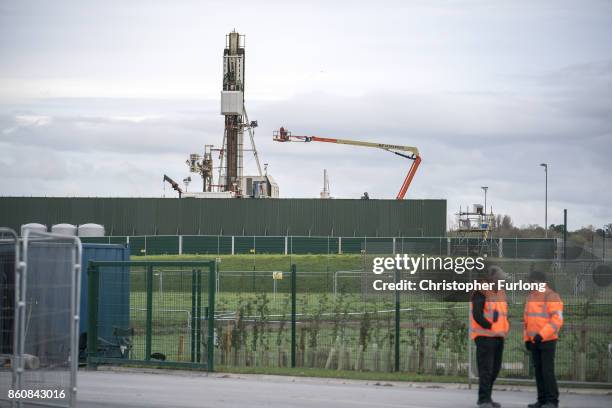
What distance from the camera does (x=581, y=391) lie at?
16.0m

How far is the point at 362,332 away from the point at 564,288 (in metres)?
8.38

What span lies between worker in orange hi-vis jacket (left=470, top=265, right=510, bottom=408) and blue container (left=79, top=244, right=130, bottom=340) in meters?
8.78

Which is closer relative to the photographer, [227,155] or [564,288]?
[564,288]

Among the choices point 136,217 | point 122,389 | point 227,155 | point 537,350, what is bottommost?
point 122,389

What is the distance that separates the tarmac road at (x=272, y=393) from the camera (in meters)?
14.2

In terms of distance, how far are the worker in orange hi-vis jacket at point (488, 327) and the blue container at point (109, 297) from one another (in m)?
8.78

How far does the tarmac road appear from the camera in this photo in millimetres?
14250

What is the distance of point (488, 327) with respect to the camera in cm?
1321

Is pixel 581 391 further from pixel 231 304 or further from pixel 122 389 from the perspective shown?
pixel 231 304

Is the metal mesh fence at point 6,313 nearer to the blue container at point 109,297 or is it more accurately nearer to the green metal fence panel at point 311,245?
the blue container at point 109,297

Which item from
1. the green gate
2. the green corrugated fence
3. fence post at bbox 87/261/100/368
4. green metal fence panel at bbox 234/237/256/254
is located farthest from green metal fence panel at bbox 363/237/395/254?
fence post at bbox 87/261/100/368

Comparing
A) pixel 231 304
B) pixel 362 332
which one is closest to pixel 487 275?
pixel 362 332

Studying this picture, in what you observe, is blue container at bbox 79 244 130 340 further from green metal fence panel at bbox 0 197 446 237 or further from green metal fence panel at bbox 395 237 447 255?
green metal fence panel at bbox 0 197 446 237

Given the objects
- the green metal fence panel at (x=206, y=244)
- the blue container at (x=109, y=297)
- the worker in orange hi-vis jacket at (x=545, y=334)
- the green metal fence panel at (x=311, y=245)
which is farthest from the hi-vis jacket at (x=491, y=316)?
the green metal fence panel at (x=311, y=245)
